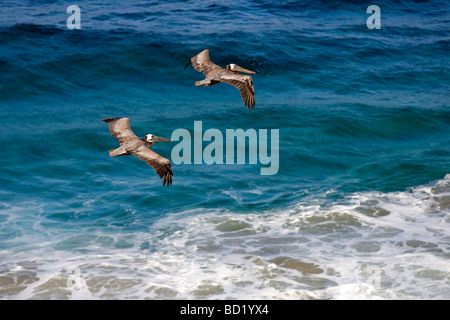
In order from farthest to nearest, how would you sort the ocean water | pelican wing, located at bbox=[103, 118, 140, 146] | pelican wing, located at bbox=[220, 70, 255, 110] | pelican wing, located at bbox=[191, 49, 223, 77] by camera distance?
the ocean water
pelican wing, located at bbox=[191, 49, 223, 77]
pelican wing, located at bbox=[220, 70, 255, 110]
pelican wing, located at bbox=[103, 118, 140, 146]

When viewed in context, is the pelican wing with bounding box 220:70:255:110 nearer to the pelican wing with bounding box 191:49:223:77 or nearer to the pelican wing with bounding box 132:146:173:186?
the pelican wing with bounding box 191:49:223:77

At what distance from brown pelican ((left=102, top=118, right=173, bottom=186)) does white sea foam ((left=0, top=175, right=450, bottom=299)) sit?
2890 millimetres

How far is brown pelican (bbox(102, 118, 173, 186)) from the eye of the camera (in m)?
10.8

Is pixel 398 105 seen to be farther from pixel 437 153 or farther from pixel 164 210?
pixel 164 210

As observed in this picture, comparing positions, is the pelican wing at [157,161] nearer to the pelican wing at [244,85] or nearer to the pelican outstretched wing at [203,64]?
the pelican wing at [244,85]

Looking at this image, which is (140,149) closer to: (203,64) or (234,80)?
(234,80)

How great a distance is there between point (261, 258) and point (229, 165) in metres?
5.46

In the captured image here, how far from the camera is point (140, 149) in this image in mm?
11000

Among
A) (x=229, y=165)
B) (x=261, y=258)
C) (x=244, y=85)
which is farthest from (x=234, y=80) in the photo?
(x=229, y=165)

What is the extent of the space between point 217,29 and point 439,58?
8.38 meters

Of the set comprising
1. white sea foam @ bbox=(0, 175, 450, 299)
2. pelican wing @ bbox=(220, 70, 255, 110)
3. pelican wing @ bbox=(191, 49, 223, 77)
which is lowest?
white sea foam @ bbox=(0, 175, 450, 299)

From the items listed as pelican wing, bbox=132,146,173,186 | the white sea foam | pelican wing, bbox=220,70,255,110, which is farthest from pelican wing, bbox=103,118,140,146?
the white sea foam
